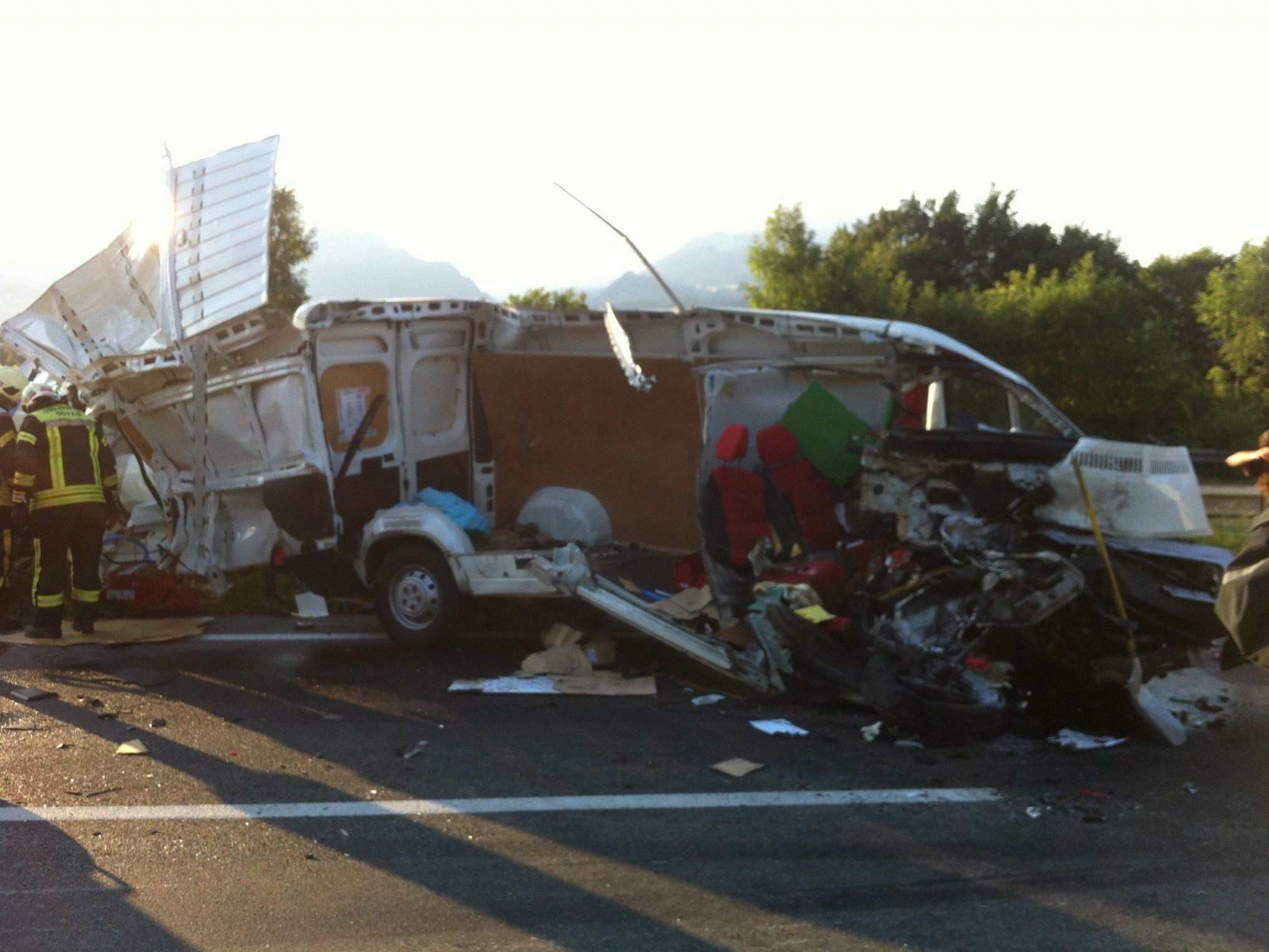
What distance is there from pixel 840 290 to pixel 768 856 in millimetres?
18792

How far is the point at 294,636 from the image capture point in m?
8.17

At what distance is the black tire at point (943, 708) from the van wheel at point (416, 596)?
9.99ft

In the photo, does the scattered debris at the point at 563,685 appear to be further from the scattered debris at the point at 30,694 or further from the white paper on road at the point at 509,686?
the scattered debris at the point at 30,694

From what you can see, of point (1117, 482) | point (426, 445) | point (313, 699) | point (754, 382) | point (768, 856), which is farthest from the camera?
point (426, 445)

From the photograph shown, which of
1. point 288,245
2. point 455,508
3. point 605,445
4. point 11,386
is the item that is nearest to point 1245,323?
point 288,245

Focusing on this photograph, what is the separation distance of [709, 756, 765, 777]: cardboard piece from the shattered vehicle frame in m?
0.84

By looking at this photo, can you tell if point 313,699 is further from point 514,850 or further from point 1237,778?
point 1237,778

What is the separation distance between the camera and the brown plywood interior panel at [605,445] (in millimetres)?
9062

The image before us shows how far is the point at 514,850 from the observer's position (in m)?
4.38

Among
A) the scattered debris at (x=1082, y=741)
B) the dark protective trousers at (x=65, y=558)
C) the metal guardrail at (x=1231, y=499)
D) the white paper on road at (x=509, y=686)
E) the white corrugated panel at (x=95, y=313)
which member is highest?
the white corrugated panel at (x=95, y=313)

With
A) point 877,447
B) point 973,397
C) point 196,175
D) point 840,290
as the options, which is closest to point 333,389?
point 196,175

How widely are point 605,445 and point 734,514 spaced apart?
2475mm

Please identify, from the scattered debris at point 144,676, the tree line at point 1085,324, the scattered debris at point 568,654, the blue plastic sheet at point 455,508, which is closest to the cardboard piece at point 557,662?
the scattered debris at point 568,654

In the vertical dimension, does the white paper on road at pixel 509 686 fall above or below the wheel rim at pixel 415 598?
below
